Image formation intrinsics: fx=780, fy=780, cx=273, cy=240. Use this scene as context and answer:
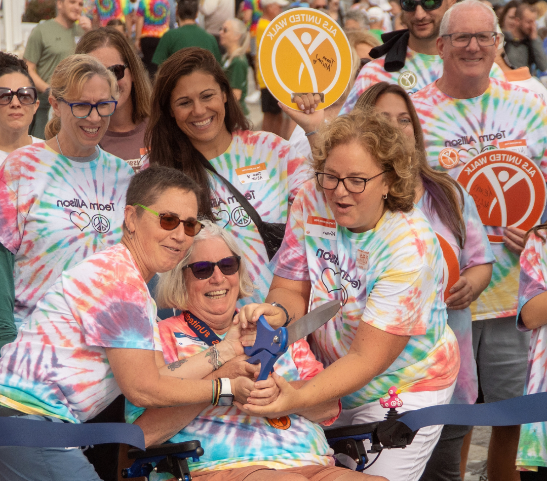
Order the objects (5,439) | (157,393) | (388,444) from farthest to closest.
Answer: (388,444) → (157,393) → (5,439)

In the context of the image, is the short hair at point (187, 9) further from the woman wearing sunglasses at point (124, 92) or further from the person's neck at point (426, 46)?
the person's neck at point (426, 46)

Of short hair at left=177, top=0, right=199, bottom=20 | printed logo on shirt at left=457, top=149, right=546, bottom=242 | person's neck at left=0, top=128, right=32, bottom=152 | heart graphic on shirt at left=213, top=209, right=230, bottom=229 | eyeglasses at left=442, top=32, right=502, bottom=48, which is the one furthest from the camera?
short hair at left=177, top=0, right=199, bottom=20

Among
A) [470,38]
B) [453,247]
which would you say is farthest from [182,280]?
[470,38]

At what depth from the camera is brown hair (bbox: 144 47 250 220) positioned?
346 cm

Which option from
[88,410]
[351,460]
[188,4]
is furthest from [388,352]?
[188,4]

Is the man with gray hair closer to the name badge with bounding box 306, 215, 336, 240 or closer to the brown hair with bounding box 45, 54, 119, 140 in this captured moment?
the name badge with bounding box 306, 215, 336, 240

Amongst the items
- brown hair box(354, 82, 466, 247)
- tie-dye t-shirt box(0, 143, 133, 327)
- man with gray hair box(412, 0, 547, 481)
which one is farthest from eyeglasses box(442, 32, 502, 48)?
tie-dye t-shirt box(0, 143, 133, 327)

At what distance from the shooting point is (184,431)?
268 cm

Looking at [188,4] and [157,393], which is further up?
[188,4]

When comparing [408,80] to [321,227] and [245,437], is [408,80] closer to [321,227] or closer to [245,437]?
[321,227]

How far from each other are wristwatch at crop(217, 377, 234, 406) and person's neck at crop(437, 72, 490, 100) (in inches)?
77.7

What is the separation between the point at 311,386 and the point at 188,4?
17.0 feet

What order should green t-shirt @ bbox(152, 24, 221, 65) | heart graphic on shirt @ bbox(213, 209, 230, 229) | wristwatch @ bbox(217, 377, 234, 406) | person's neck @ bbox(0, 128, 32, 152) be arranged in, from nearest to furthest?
wristwatch @ bbox(217, 377, 234, 406) < heart graphic on shirt @ bbox(213, 209, 230, 229) < person's neck @ bbox(0, 128, 32, 152) < green t-shirt @ bbox(152, 24, 221, 65)

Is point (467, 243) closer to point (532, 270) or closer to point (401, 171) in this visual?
point (532, 270)
